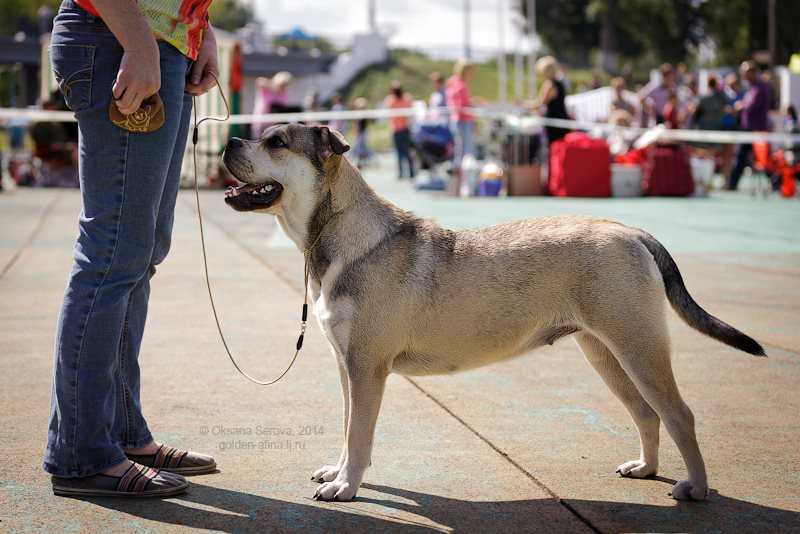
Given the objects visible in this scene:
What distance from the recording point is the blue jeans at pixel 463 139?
1966 cm

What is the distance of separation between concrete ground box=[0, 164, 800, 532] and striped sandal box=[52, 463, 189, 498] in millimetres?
54

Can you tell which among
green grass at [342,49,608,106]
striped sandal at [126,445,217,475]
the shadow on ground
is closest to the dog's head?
striped sandal at [126,445,217,475]

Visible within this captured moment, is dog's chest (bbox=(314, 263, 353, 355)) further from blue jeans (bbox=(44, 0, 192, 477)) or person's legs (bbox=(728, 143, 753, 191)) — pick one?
person's legs (bbox=(728, 143, 753, 191))

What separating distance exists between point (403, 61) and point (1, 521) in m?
94.1

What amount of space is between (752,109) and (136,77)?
18844 mm

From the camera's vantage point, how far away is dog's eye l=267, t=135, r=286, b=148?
12.4 ft

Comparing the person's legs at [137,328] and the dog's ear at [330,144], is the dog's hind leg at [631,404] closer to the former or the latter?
the dog's ear at [330,144]

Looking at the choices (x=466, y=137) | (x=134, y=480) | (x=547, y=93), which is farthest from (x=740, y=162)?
(x=134, y=480)

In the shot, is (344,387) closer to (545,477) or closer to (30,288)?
(545,477)

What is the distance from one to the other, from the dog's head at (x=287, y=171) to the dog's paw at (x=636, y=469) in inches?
61.0

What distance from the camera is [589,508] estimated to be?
3373mm

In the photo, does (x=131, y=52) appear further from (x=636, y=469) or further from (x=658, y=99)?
(x=658, y=99)

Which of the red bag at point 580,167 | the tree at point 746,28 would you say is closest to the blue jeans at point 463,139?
the red bag at point 580,167

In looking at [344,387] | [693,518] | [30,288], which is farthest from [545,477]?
[30,288]
